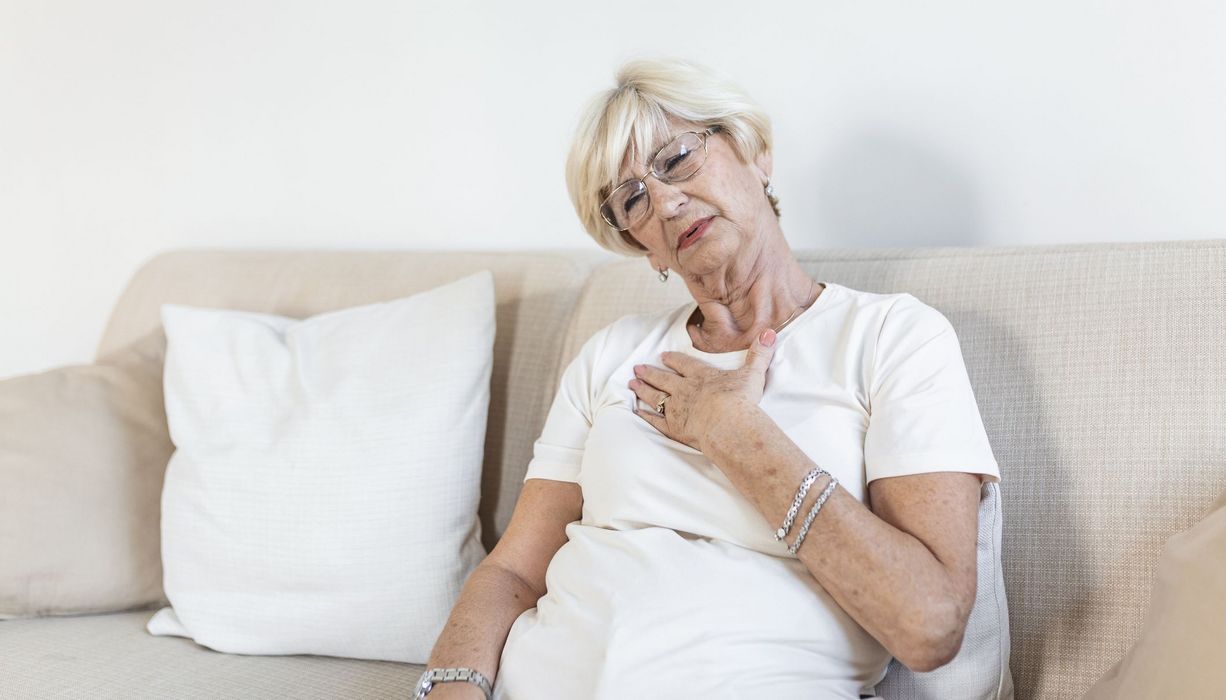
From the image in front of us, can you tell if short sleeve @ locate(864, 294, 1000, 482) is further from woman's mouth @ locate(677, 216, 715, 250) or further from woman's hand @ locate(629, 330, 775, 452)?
woman's mouth @ locate(677, 216, 715, 250)

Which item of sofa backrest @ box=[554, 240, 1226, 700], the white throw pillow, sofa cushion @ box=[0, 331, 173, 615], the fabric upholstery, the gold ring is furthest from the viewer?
sofa cushion @ box=[0, 331, 173, 615]

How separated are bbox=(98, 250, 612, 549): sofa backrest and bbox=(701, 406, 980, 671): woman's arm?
0.66m

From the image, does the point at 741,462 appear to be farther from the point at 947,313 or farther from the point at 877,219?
the point at 877,219

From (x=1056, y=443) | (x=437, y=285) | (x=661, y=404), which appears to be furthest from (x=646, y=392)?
(x=437, y=285)

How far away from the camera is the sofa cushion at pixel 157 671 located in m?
1.46

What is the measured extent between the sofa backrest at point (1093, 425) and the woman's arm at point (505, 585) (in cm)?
58

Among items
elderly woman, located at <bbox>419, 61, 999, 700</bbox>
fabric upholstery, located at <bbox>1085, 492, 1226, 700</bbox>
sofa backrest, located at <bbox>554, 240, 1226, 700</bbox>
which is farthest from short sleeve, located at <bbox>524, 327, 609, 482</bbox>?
fabric upholstery, located at <bbox>1085, 492, 1226, 700</bbox>

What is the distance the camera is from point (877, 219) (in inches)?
69.5

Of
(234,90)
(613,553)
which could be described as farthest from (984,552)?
(234,90)

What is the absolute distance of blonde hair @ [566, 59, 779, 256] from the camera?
1434 mm

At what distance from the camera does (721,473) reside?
1275 mm

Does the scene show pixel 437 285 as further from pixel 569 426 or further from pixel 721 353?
pixel 721 353

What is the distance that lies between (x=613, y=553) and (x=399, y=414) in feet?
1.69

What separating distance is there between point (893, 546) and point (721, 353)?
41cm
